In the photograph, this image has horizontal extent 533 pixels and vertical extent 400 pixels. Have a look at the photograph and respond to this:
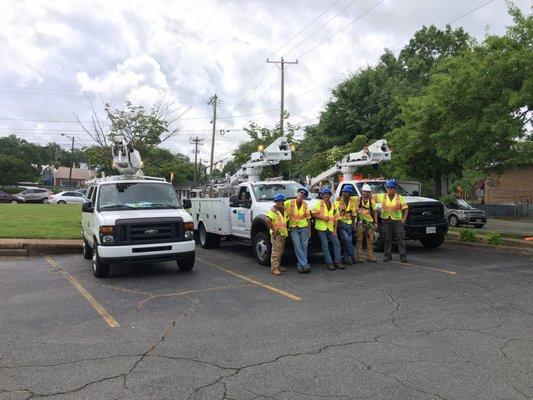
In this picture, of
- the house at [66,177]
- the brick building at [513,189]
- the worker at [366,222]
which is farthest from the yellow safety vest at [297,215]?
the house at [66,177]

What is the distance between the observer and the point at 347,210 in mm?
10859

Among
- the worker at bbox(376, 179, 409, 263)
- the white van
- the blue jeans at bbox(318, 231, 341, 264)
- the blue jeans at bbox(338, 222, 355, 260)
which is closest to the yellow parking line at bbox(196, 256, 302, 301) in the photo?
the white van

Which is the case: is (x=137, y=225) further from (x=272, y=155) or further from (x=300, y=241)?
(x=272, y=155)

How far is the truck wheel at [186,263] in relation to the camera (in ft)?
32.8

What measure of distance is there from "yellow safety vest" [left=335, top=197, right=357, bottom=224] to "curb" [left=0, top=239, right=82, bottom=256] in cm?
737

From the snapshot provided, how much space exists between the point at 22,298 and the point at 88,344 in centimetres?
302

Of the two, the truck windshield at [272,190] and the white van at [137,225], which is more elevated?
the truck windshield at [272,190]

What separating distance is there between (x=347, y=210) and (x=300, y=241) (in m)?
1.47

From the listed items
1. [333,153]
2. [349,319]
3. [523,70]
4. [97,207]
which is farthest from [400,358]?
[333,153]

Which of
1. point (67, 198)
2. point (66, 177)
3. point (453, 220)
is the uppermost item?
point (66, 177)

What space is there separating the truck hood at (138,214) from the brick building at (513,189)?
114ft

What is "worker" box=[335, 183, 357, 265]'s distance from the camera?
10.7m

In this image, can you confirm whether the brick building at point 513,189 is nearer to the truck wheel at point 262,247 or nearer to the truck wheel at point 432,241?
the truck wheel at point 432,241

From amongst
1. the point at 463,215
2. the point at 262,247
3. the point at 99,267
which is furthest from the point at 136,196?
the point at 463,215
